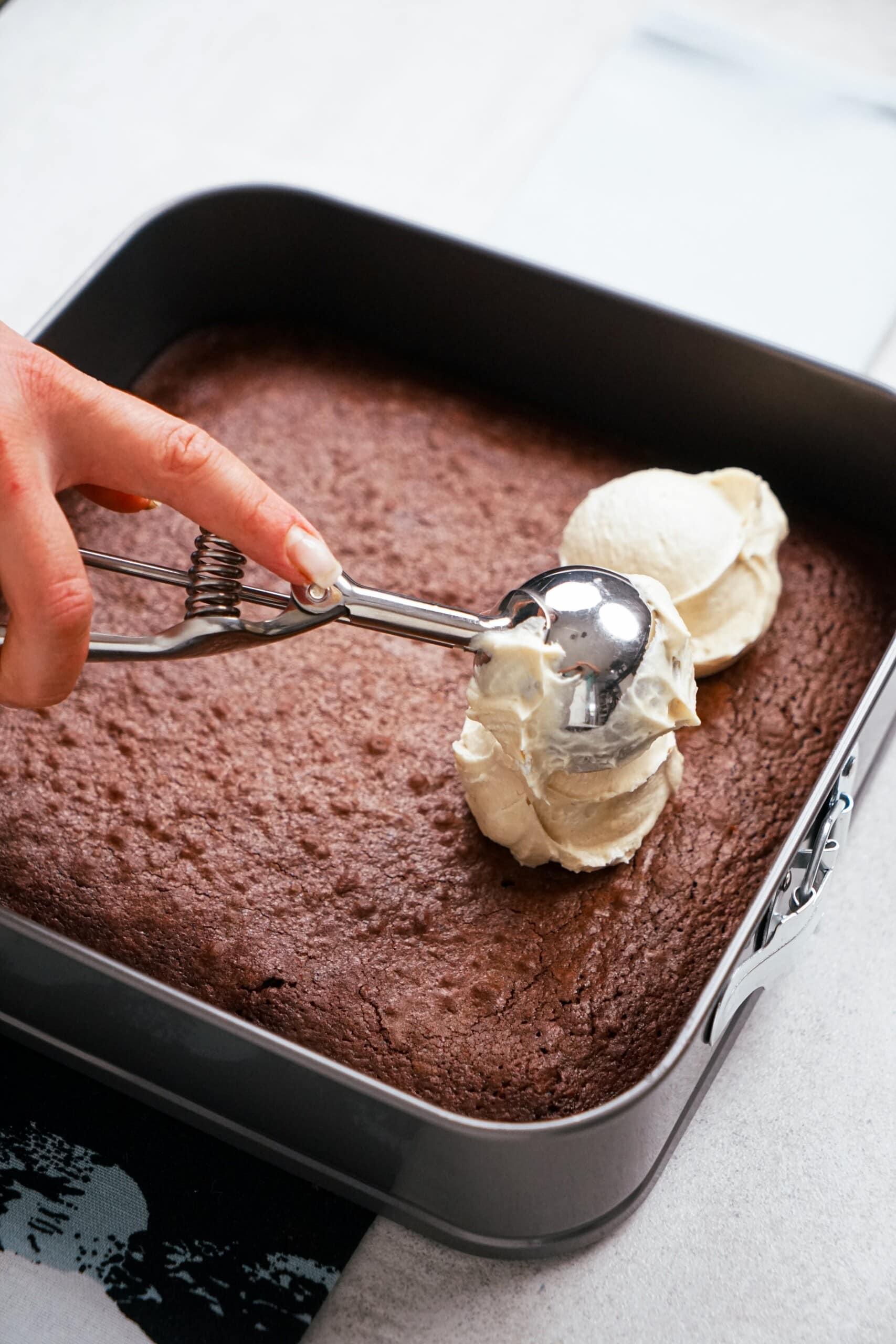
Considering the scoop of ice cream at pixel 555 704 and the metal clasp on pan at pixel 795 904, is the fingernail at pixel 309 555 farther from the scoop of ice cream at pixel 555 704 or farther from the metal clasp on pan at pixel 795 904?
the metal clasp on pan at pixel 795 904

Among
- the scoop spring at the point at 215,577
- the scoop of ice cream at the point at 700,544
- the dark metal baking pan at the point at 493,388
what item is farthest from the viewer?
the scoop of ice cream at the point at 700,544

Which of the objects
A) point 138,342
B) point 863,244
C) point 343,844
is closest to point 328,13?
point 138,342

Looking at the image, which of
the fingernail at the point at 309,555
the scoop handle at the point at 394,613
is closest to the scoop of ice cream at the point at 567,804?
the scoop handle at the point at 394,613

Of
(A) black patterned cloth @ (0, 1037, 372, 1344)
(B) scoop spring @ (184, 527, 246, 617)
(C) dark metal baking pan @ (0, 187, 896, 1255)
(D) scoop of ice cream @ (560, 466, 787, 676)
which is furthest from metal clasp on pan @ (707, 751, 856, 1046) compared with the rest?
(B) scoop spring @ (184, 527, 246, 617)

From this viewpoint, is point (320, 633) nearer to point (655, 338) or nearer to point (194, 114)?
point (655, 338)

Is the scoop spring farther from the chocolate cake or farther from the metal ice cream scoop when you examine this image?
the chocolate cake
